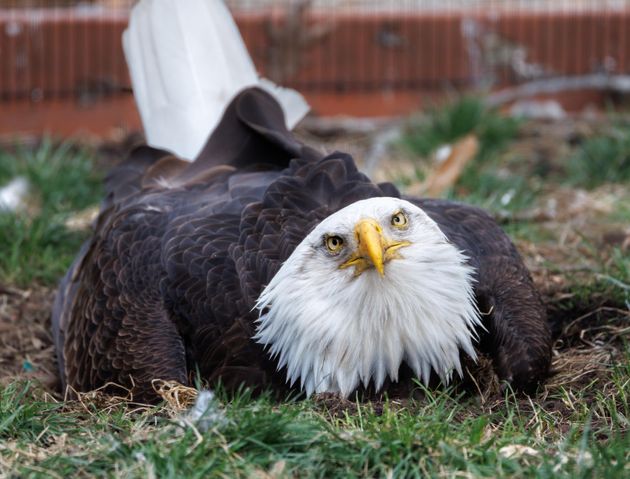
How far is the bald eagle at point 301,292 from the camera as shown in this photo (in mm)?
3824

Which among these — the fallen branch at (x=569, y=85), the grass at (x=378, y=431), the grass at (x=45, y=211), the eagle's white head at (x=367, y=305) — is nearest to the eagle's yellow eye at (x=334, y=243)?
the eagle's white head at (x=367, y=305)

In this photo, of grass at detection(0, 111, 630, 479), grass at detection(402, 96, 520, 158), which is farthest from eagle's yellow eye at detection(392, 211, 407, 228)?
grass at detection(402, 96, 520, 158)

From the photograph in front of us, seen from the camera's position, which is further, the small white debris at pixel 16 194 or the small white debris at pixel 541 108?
the small white debris at pixel 541 108

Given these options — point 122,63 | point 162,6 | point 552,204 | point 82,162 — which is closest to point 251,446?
point 162,6

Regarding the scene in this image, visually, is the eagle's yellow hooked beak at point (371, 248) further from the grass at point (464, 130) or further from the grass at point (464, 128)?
the grass at point (464, 128)

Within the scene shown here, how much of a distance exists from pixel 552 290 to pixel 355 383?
163 centimetres

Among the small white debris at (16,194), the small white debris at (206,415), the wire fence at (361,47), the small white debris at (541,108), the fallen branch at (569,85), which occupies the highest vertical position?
the wire fence at (361,47)

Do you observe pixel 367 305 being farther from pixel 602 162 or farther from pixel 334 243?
pixel 602 162

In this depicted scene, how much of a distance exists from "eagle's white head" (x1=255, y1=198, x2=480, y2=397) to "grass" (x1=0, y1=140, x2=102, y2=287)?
8.43 feet

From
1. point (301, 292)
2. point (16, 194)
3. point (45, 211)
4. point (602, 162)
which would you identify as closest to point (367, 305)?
point (301, 292)

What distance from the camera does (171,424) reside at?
3350mm

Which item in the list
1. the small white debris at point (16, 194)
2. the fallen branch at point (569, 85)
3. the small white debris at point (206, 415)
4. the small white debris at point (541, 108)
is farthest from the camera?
the fallen branch at point (569, 85)

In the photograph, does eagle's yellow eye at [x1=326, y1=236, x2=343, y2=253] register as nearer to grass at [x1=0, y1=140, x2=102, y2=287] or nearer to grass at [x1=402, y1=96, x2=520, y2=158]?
grass at [x1=0, y1=140, x2=102, y2=287]

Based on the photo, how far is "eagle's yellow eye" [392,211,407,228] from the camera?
3818 mm
